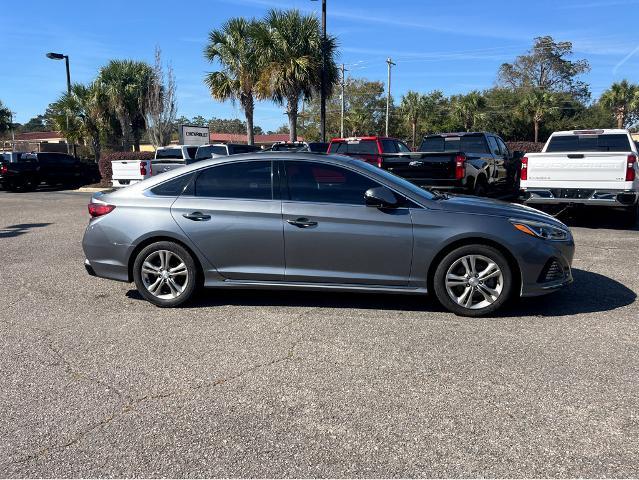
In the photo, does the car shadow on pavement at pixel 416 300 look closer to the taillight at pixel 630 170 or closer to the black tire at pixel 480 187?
the taillight at pixel 630 170

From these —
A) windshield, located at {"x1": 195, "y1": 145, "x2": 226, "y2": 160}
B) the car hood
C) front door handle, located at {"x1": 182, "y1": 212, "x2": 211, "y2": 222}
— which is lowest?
front door handle, located at {"x1": 182, "y1": 212, "x2": 211, "y2": 222}

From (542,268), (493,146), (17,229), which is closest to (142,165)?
(17,229)

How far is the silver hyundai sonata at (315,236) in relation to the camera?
4980 mm

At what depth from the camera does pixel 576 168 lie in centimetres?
941

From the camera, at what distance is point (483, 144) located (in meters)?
13.3

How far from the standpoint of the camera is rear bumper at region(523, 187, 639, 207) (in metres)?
9.09

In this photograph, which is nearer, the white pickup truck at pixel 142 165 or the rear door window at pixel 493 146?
the rear door window at pixel 493 146

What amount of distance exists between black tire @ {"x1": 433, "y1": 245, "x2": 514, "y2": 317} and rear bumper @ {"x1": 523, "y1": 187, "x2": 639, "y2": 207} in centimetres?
538

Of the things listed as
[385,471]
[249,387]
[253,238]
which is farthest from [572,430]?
[253,238]

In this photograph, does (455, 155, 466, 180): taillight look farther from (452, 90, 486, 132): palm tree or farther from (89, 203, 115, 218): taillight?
(452, 90, 486, 132): palm tree

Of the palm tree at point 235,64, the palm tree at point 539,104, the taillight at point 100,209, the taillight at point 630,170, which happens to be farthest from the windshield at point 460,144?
the palm tree at point 539,104

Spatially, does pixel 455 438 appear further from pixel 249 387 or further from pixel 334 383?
pixel 249 387

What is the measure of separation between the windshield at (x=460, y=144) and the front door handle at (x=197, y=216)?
9049 millimetres

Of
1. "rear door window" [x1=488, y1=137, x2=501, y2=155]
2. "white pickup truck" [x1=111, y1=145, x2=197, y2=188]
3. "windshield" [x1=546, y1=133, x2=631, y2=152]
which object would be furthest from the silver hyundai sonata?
"white pickup truck" [x1=111, y1=145, x2=197, y2=188]
